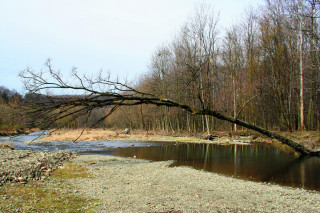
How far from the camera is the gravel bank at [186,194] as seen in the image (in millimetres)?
6777

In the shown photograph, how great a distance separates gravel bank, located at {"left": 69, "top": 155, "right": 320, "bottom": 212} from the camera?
678 centimetres

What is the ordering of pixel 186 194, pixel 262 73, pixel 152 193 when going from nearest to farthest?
pixel 186 194, pixel 152 193, pixel 262 73

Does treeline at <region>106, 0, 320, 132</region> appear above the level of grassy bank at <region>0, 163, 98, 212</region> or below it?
above

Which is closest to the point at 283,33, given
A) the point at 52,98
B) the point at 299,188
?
the point at 299,188

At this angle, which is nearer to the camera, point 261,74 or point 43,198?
point 43,198

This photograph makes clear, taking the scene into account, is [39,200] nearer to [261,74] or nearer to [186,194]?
[186,194]

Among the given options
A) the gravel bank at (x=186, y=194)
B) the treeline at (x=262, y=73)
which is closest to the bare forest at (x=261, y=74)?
the treeline at (x=262, y=73)

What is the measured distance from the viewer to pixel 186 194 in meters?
8.23

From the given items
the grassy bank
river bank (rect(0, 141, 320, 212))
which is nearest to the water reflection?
river bank (rect(0, 141, 320, 212))

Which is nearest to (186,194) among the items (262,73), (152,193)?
(152,193)

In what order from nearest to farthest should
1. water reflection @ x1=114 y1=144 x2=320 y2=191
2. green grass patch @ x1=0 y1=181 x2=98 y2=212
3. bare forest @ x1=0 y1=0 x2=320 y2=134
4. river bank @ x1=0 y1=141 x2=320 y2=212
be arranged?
green grass patch @ x1=0 y1=181 x2=98 y2=212
river bank @ x1=0 y1=141 x2=320 y2=212
water reflection @ x1=114 y1=144 x2=320 y2=191
bare forest @ x1=0 y1=0 x2=320 y2=134

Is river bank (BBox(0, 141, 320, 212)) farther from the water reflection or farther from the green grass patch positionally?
the water reflection

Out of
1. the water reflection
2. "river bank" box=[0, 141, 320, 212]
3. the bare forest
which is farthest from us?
the bare forest

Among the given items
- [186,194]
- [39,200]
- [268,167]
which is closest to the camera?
[39,200]
